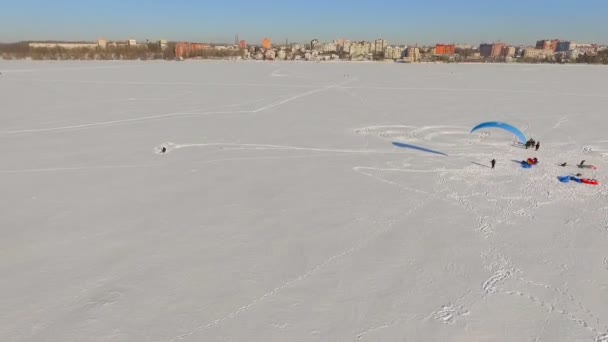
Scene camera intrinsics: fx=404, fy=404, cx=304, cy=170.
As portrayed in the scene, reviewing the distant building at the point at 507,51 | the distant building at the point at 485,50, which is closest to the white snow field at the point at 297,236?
the distant building at the point at 507,51

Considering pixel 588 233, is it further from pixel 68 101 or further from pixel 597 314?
pixel 68 101

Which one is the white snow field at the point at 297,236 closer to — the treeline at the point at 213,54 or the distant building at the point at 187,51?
the distant building at the point at 187,51

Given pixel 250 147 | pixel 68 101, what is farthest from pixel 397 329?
pixel 68 101

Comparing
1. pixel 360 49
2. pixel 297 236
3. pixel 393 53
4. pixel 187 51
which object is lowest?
pixel 297 236

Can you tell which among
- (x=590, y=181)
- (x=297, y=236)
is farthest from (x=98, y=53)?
(x=590, y=181)

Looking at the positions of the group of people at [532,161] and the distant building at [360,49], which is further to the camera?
the distant building at [360,49]

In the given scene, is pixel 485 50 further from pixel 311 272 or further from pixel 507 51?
pixel 311 272

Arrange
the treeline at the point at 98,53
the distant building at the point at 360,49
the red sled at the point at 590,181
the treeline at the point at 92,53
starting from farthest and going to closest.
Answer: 1. the distant building at the point at 360,49
2. the treeline at the point at 92,53
3. the treeline at the point at 98,53
4. the red sled at the point at 590,181

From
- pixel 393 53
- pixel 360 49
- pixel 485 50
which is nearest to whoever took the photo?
pixel 393 53
